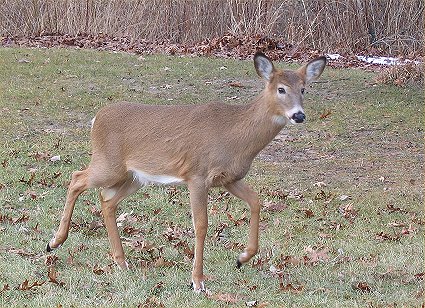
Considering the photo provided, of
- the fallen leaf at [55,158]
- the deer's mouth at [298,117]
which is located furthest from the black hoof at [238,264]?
the fallen leaf at [55,158]

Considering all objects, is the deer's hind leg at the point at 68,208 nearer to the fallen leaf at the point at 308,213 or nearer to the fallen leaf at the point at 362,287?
the fallen leaf at the point at 362,287

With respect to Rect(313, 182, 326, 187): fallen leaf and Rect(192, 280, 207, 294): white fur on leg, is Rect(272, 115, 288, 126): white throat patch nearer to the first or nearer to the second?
Rect(192, 280, 207, 294): white fur on leg

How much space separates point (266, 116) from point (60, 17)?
14.5 meters

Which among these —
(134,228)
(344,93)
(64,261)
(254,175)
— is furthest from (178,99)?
(64,261)

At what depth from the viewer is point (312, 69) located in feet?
21.7

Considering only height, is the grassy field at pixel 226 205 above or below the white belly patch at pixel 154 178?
below

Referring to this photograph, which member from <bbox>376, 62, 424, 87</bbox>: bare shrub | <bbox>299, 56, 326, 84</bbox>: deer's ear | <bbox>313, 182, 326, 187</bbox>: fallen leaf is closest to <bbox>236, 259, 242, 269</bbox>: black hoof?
<bbox>299, 56, 326, 84</bbox>: deer's ear

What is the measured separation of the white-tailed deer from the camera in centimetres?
628

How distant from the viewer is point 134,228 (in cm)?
795

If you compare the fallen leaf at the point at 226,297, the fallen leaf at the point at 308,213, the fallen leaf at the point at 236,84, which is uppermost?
the fallen leaf at the point at 226,297

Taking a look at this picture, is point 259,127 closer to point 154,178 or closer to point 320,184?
point 154,178

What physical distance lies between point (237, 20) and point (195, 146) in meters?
13.4

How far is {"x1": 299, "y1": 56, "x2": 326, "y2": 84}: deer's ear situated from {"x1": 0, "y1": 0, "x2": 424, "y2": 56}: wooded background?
1203cm

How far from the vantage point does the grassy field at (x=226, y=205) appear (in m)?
6.07
